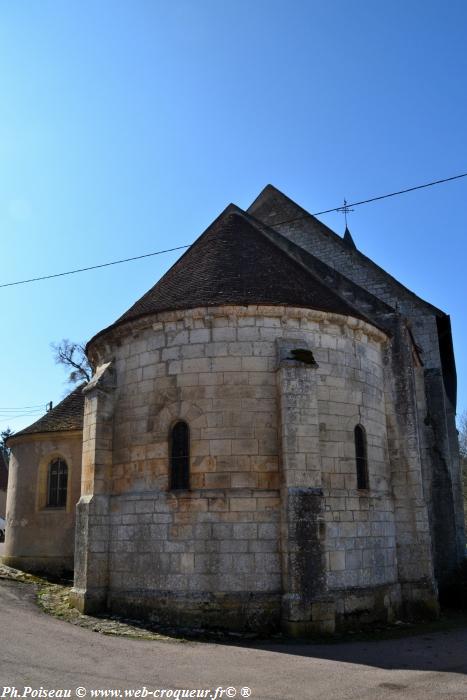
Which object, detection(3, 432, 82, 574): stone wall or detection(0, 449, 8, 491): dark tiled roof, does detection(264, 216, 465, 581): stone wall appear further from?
detection(0, 449, 8, 491): dark tiled roof

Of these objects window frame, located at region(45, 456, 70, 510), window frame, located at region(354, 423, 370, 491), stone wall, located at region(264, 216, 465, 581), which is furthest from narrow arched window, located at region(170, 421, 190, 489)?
stone wall, located at region(264, 216, 465, 581)

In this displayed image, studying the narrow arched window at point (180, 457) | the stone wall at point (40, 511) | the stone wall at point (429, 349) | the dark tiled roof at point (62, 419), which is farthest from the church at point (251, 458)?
the stone wall at point (40, 511)

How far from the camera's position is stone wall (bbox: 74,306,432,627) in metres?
10.7

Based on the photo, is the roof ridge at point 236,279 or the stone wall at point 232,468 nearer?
the stone wall at point 232,468

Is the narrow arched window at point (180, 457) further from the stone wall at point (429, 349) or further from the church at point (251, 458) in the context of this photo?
the stone wall at point (429, 349)

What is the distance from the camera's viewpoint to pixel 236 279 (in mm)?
12609

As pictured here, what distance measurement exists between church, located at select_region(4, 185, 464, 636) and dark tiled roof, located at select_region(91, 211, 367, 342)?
0.18 feet

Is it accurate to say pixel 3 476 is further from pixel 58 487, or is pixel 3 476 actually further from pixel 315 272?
pixel 315 272

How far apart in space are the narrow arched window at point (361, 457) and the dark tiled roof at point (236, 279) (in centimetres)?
247

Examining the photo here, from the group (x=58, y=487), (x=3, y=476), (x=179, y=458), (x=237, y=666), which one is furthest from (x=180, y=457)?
(x=3, y=476)

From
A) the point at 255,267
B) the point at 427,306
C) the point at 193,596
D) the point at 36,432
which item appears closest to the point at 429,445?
the point at 427,306

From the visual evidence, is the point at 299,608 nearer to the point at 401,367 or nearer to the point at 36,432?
the point at 401,367

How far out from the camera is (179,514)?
11.1m

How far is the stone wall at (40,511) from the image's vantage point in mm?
17250
